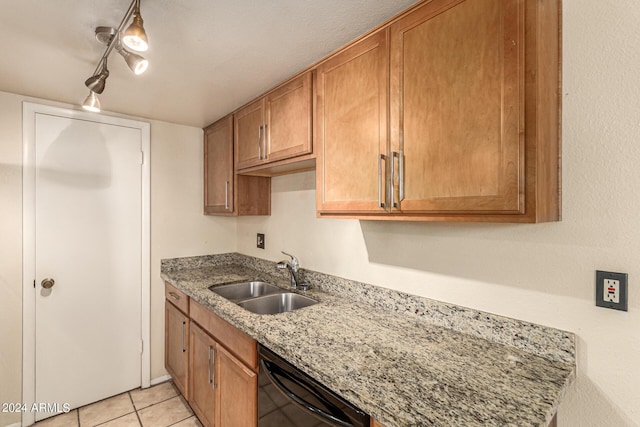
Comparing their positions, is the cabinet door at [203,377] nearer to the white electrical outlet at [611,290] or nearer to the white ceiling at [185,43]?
the white ceiling at [185,43]

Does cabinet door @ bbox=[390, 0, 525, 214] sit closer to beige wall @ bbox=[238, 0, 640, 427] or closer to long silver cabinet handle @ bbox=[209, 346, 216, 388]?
beige wall @ bbox=[238, 0, 640, 427]

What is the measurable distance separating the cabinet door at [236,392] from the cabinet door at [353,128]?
0.86 meters

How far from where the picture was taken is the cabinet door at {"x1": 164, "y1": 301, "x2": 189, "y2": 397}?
217 cm

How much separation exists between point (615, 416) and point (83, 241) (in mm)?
2931

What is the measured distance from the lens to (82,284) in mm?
2248

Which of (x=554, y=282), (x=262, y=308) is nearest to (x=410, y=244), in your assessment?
(x=554, y=282)

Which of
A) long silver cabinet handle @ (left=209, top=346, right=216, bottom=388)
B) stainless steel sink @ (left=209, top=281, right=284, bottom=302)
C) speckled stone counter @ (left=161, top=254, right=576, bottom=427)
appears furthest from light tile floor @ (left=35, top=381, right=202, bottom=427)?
speckled stone counter @ (left=161, top=254, right=576, bottom=427)

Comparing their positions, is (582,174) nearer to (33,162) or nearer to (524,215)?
(524,215)

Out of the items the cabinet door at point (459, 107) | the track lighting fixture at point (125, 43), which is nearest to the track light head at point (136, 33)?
the track lighting fixture at point (125, 43)

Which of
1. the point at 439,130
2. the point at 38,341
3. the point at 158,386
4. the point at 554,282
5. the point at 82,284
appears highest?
the point at 439,130

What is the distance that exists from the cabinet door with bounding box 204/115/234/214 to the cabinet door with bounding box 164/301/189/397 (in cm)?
85

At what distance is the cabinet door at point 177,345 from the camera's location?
217cm

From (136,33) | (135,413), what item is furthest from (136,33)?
(135,413)

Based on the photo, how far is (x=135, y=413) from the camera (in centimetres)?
219
